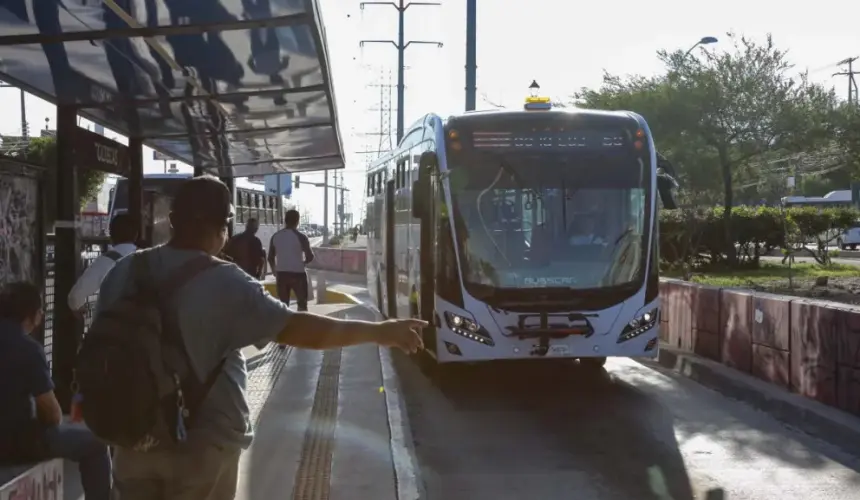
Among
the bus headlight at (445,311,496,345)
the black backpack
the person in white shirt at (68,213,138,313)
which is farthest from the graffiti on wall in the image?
the bus headlight at (445,311,496,345)

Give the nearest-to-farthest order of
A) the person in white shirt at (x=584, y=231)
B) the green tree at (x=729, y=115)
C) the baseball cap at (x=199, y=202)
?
the baseball cap at (x=199, y=202), the person in white shirt at (x=584, y=231), the green tree at (x=729, y=115)

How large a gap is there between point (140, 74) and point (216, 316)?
535cm

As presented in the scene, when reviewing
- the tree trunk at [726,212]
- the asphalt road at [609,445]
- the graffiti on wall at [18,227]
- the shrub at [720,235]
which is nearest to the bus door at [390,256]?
the asphalt road at [609,445]

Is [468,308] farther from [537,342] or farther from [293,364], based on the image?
[293,364]

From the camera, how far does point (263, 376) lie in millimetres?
11820

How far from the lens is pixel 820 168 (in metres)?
34.0

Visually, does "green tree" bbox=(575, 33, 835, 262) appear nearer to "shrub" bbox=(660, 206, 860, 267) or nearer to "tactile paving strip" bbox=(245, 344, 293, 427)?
"shrub" bbox=(660, 206, 860, 267)

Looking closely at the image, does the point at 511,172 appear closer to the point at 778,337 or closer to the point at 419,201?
the point at 419,201

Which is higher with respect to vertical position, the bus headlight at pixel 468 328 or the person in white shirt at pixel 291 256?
the person in white shirt at pixel 291 256

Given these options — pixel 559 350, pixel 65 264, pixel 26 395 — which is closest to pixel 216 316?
pixel 26 395

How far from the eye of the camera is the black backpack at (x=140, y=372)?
10.9ft

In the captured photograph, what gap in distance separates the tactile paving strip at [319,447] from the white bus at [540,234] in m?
1.31

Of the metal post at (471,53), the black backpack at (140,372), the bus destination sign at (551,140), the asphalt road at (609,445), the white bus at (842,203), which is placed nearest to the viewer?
the black backpack at (140,372)

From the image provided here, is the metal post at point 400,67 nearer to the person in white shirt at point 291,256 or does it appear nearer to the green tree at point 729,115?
the green tree at point 729,115
